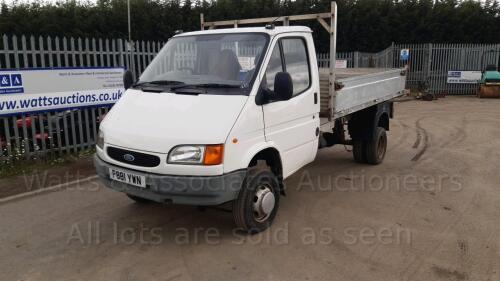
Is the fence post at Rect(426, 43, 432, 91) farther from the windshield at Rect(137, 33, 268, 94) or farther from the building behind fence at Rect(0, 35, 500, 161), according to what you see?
the windshield at Rect(137, 33, 268, 94)

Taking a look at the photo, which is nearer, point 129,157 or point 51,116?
point 129,157

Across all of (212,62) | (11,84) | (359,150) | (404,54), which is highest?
(404,54)

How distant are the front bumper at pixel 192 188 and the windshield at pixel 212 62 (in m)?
0.91

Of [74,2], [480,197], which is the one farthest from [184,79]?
[74,2]

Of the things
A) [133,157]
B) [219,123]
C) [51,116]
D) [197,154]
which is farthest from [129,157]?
[51,116]

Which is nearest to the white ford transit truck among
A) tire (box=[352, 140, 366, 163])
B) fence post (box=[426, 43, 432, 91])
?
tire (box=[352, 140, 366, 163])

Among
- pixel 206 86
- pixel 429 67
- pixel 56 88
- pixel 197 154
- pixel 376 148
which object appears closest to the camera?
pixel 197 154

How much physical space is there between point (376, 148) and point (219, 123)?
4173 mm

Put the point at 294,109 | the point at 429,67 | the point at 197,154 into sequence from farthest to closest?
the point at 429,67 → the point at 294,109 → the point at 197,154

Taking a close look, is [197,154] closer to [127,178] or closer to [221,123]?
[221,123]

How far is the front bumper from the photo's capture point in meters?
3.86

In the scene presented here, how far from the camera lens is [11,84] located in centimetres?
676

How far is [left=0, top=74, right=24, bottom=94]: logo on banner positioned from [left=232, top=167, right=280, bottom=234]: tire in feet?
15.2

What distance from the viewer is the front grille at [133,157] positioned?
397 cm
